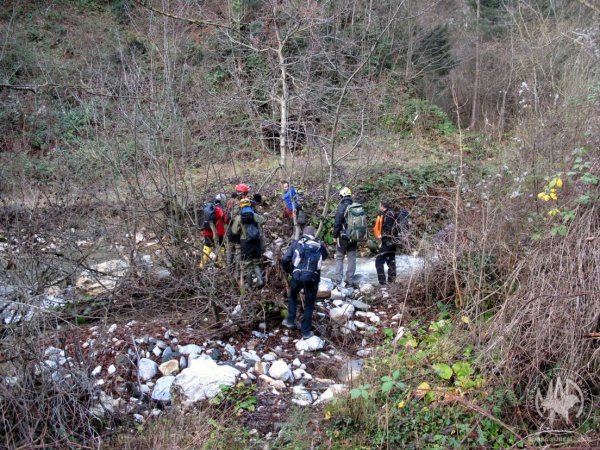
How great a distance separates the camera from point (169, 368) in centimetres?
656

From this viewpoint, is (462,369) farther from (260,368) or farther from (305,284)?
(305,284)

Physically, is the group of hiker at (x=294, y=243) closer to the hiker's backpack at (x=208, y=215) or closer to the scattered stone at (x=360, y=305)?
the hiker's backpack at (x=208, y=215)

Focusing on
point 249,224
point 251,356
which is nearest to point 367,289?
point 249,224

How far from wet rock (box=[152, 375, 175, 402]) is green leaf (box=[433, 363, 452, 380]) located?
121 inches

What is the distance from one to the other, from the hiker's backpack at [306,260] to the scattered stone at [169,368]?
2031 millimetres

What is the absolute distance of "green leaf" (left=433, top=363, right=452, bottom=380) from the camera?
5.52 meters

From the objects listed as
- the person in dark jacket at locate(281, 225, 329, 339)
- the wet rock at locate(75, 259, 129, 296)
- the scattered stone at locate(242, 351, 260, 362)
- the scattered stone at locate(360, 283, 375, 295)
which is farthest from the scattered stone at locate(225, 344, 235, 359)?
the scattered stone at locate(360, 283, 375, 295)

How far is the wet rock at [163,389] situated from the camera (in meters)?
6.08

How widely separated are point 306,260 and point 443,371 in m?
2.61

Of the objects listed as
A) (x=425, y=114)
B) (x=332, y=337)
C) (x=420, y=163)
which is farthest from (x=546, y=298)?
(x=425, y=114)

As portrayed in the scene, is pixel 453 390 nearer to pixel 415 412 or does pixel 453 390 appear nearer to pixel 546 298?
pixel 415 412

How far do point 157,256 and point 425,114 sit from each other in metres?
14.6

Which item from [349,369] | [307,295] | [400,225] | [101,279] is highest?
[400,225]

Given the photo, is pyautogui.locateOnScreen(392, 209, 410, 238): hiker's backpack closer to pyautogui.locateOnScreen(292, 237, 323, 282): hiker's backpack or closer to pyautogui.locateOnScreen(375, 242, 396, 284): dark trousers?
pyautogui.locateOnScreen(375, 242, 396, 284): dark trousers
